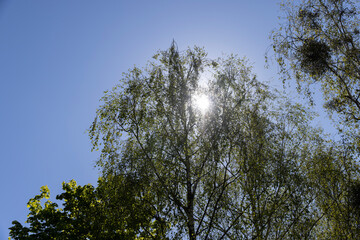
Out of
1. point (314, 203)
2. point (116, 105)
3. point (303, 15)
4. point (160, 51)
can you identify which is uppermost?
point (160, 51)

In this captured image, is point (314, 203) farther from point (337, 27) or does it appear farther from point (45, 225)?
point (45, 225)

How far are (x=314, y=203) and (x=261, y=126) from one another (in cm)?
599

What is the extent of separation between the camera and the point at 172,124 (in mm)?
15125

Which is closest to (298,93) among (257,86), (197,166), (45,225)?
(257,86)

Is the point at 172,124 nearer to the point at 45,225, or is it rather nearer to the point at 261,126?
the point at 261,126

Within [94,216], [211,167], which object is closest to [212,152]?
[211,167]

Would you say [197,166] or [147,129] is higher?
[147,129]

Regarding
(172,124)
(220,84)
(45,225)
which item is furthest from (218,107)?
(45,225)

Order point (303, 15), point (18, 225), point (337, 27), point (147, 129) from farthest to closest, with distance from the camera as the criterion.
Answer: point (18, 225) → point (147, 129) → point (303, 15) → point (337, 27)

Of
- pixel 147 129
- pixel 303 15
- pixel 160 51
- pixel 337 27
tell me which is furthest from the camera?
pixel 160 51

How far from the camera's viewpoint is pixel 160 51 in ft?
56.3

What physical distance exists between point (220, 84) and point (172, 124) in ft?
12.2

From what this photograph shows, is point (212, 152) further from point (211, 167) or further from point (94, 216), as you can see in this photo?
point (94, 216)

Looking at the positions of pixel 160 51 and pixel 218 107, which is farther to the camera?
pixel 160 51
